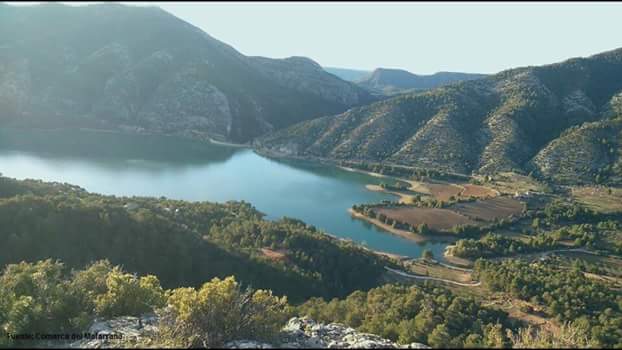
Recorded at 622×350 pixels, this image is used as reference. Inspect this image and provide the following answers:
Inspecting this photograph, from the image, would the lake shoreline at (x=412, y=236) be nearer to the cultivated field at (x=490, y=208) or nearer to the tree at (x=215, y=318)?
the cultivated field at (x=490, y=208)

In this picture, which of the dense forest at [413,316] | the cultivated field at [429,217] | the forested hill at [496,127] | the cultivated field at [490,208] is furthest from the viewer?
the forested hill at [496,127]

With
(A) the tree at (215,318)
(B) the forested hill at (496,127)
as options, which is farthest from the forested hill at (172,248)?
(B) the forested hill at (496,127)

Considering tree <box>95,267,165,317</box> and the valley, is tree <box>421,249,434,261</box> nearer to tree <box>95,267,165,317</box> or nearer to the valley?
the valley

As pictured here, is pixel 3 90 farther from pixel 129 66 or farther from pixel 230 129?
pixel 230 129

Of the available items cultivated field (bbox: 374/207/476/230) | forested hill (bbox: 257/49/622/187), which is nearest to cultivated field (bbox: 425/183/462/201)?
cultivated field (bbox: 374/207/476/230)

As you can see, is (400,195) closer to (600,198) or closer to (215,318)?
(600,198)

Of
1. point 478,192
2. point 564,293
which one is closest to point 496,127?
point 478,192
